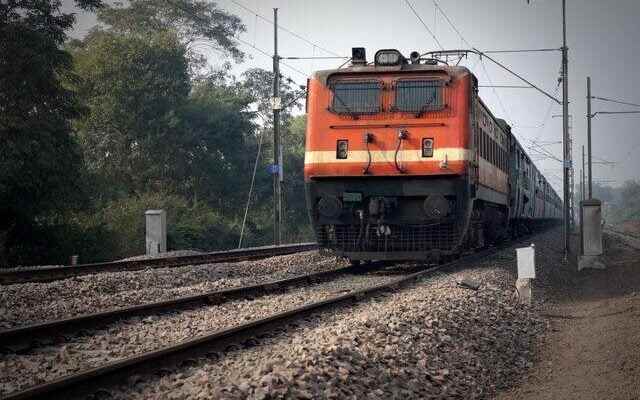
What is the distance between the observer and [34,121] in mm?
20781

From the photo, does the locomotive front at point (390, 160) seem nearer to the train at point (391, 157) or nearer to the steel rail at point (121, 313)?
the train at point (391, 157)

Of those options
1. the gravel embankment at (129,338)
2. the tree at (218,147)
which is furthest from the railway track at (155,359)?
the tree at (218,147)

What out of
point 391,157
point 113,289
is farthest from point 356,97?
point 113,289

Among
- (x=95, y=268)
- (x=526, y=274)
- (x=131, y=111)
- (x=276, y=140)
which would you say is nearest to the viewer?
(x=526, y=274)

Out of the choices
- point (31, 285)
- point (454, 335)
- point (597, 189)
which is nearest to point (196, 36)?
point (31, 285)

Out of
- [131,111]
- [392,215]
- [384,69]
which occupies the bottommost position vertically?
[392,215]

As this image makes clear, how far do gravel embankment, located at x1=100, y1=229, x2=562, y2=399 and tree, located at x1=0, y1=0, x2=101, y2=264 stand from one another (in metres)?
13.9

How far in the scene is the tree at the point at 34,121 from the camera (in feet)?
65.3

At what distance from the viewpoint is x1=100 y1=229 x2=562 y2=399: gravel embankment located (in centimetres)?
489

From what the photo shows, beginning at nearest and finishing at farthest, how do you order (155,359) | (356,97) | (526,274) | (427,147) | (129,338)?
1. (155,359)
2. (129,338)
3. (526,274)
4. (427,147)
5. (356,97)

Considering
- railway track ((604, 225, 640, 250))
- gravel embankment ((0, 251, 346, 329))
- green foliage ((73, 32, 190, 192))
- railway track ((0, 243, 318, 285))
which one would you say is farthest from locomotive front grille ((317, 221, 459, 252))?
green foliage ((73, 32, 190, 192))

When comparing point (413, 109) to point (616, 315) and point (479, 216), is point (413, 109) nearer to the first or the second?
point (479, 216)

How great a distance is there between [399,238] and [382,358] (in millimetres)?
7365

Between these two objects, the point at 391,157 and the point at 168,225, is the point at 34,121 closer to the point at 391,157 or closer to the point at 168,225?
the point at 168,225
